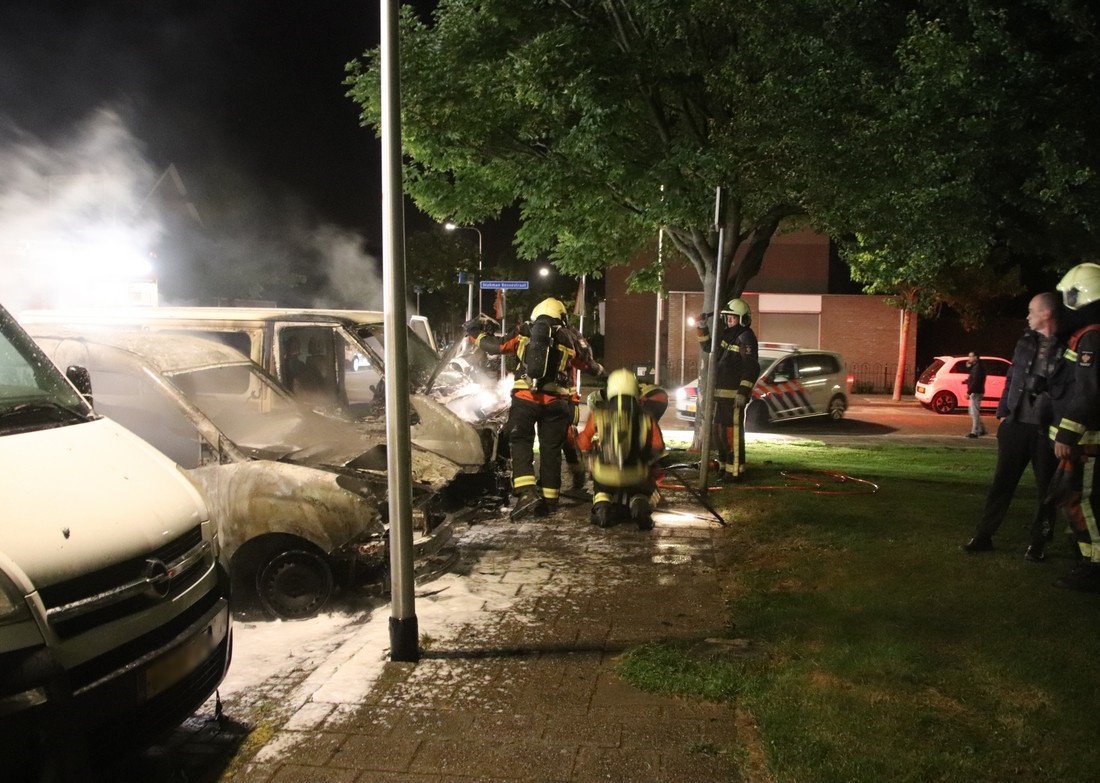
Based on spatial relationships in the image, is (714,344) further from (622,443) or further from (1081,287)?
(1081,287)

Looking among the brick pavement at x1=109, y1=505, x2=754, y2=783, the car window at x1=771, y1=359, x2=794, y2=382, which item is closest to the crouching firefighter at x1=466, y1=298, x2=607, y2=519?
the brick pavement at x1=109, y1=505, x2=754, y2=783

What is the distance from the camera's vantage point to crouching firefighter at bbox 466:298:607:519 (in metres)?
7.38

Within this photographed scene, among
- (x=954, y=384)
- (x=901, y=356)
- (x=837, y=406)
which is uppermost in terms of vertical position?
(x=901, y=356)

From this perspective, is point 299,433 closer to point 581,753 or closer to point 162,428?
point 162,428

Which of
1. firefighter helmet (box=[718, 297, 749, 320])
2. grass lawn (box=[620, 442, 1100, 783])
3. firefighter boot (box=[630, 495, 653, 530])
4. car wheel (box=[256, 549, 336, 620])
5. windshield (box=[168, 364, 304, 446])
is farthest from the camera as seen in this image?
firefighter helmet (box=[718, 297, 749, 320])

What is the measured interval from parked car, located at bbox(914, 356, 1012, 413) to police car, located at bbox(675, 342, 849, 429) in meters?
4.63

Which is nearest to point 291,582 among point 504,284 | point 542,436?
point 542,436

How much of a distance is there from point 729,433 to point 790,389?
25.6 feet

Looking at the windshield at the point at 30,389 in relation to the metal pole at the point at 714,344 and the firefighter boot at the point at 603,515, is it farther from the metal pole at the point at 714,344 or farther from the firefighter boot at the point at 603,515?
the metal pole at the point at 714,344

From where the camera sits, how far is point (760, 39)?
28.6 feet

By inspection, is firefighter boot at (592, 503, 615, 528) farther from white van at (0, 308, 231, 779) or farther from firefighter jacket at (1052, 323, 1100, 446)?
white van at (0, 308, 231, 779)

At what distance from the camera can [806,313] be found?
98.7 feet

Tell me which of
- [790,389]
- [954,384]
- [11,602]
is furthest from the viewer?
[954,384]

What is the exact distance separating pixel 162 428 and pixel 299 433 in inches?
37.9
